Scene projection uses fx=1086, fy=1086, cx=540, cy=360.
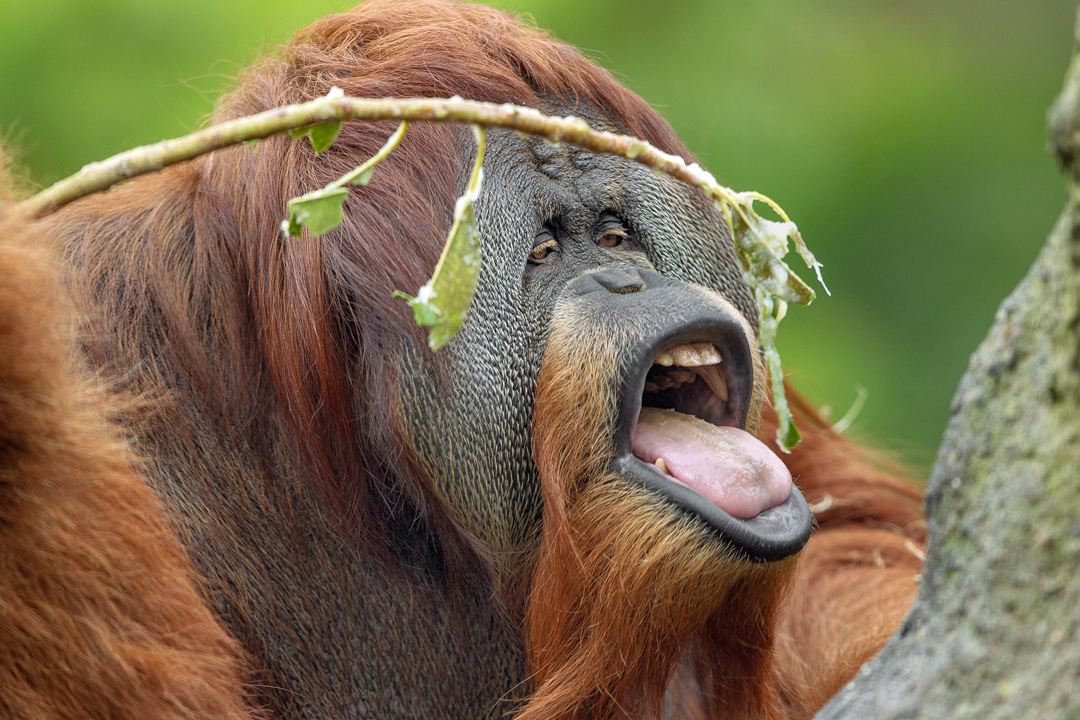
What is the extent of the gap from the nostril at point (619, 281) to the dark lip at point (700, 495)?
Result: 0.11 meters

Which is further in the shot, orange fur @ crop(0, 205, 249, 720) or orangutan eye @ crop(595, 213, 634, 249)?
orangutan eye @ crop(595, 213, 634, 249)

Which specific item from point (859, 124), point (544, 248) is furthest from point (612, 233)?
point (859, 124)

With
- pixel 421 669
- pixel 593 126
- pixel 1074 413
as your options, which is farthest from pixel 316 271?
pixel 1074 413

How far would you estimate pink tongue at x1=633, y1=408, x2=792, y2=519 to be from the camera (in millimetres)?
1490

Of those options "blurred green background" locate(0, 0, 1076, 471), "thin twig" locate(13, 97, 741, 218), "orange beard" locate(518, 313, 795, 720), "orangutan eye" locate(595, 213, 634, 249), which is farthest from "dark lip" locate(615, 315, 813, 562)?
"blurred green background" locate(0, 0, 1076, 471)

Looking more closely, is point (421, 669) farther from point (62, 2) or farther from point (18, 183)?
point (62, 2)

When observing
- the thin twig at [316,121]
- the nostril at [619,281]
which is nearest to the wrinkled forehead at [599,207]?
the nostril at [619,281]

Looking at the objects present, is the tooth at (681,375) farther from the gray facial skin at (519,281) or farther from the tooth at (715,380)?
the gray facial skin at (519,281)

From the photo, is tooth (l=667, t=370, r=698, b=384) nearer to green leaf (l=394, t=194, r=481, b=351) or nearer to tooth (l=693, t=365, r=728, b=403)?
tooth (l=693, t=365, r=728, b=403)

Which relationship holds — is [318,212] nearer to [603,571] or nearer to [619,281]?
[619,281]

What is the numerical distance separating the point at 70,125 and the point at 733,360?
319cm

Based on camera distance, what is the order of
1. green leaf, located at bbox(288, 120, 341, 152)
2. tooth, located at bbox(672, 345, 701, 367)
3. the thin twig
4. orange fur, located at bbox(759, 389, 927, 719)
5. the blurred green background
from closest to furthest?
the thin twig → green leaf, located at bbox(288, 120, 341, 152) → tooth, located at bbox(672, 345, 701, 367) → orange fur, located at bbox(759, 389, 927, 719) → the blurred green background

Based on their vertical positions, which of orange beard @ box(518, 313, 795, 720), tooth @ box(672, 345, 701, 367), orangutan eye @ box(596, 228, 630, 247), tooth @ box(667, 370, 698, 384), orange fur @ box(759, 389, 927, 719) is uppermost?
orangutan eye @ box(596, 228, 630, 247)

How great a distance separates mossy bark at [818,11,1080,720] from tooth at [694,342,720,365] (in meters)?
0.65
